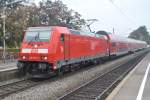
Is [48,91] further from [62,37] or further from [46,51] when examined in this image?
[62,37]

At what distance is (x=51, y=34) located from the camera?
19781mm

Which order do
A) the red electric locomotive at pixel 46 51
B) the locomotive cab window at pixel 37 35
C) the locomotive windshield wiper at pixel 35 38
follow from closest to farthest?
1. the red electric locomotive at pixel 46 51
2. the locomotive cab window at pixel 37 35
3. the locomotive windshield wiper at pixel 35 38

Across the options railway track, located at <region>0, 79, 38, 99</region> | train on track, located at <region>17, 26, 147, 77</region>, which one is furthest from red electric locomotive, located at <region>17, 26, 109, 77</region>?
railway track, located at <region>0, 79, 38, 99</region>

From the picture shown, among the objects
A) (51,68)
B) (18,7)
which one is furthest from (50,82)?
(18,7)

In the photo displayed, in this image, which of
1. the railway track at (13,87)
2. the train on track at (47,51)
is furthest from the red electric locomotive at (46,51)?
the railway track at (13,87)

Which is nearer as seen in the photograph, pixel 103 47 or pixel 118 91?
pixel 118 91

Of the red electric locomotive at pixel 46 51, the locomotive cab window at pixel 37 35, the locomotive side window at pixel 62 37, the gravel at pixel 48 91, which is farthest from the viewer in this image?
the locomotive side window at pixel 62 37

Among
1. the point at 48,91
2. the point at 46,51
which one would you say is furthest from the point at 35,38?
the point at 48,91

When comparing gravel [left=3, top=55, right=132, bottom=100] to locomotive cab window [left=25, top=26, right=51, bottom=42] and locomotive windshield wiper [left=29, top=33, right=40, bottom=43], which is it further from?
locomotive windshield wiper [left=29, top=33, right=40, bottom=43]

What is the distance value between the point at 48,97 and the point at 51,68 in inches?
206

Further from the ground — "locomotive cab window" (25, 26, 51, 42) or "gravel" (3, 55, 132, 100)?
"locomotive cab window" (25, 26, 51, 42)

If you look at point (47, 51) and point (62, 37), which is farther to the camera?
point (62, 37)

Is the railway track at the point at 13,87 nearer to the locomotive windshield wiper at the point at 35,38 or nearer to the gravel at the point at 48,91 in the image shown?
the gravel at the point at 48,91

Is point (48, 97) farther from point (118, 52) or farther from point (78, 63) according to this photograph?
point (118, 52)
